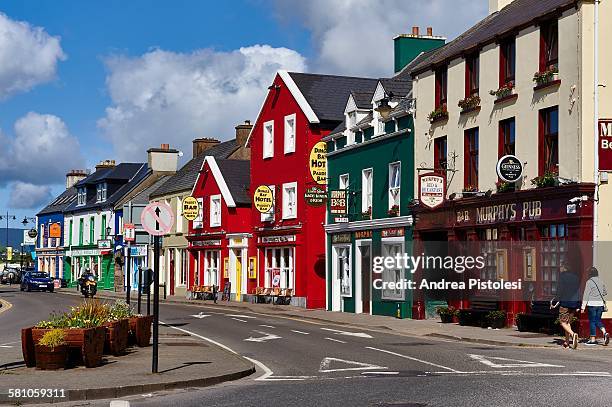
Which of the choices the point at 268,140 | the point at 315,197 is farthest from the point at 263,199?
the point at 315,197

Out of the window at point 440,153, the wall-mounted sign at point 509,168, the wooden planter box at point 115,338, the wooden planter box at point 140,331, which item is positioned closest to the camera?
the wooden planter box at point 115,338

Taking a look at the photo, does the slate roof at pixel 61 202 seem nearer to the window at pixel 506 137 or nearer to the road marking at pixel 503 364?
the window at pixel 506 137

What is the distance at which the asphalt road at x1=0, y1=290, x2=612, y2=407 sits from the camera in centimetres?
1326

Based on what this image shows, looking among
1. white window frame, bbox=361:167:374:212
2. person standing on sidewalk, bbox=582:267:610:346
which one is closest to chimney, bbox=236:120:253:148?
white window frame, bbox=361:167:374:212

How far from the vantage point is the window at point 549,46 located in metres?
27.3

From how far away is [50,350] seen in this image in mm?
16422

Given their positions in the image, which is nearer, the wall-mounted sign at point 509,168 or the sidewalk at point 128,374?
the sidewalk at point 128,374

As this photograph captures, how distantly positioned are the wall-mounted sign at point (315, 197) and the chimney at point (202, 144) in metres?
30.7

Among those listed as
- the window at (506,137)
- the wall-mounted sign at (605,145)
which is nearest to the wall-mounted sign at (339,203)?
the window at (506,137)

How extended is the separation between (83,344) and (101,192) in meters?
63.9

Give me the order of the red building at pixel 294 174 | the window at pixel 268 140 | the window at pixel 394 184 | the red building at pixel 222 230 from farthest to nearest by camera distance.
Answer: the red building at pixel 222 230, the window at pixel 268 140, the red building at pixel 294 174, the window at pixel 394 184

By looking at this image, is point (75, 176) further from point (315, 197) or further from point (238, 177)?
point (315, 197)

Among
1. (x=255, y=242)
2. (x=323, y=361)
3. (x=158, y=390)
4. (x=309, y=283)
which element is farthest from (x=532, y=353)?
(x=255, y=242)

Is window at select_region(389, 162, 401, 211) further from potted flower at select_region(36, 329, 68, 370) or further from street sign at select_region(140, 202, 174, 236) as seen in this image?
potted flower at select_region(36, 329, 68, 370)
